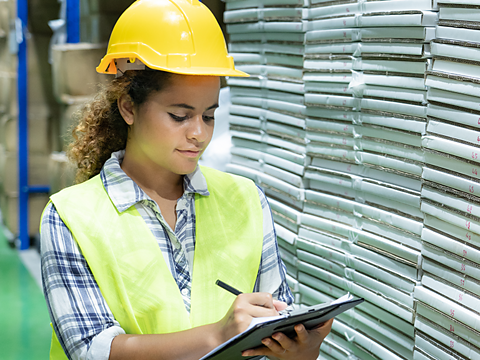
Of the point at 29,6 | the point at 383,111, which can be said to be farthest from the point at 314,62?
the point at 29,6

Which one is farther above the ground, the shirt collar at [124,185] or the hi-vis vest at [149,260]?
the shirt collar at [124,185]

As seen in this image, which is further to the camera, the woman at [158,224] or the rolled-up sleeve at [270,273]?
the rolled-up sleeve at [270,273]

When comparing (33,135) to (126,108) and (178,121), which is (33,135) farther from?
(178,121)

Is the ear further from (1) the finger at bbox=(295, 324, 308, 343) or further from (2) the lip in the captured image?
(1) the finger at bbox=(295, 324, 308, 343)

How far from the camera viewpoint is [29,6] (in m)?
5.93

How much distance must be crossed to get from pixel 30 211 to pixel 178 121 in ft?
17.0

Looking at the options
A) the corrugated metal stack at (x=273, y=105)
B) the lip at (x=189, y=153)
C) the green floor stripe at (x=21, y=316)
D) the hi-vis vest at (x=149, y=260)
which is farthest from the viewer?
the green floor stripe at (x=21, y=316)

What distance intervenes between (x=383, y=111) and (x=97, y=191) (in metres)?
1.02

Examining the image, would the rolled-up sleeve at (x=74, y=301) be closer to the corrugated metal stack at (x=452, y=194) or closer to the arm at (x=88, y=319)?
the arm at (x=88, y=319)

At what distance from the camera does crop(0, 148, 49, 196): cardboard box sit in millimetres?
6258

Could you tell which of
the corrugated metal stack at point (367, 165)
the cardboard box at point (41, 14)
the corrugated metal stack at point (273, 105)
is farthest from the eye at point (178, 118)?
the cardboard box at point (41, 14)

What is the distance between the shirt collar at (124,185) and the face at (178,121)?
11 centimetres

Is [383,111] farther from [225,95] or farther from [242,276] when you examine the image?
[225,95]

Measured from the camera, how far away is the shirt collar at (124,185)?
1662 mm
